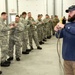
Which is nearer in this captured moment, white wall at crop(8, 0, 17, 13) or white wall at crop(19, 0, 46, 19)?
white wall at crop(8, 0, 17, 13)

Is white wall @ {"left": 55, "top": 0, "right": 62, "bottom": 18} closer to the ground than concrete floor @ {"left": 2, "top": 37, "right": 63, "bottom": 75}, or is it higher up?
higher up

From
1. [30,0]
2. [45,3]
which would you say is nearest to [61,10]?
[45,3]

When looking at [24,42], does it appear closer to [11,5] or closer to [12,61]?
[12,61]

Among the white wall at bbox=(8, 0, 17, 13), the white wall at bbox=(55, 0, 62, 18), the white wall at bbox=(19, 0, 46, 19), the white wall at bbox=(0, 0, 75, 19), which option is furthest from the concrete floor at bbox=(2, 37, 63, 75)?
the white wall at bbox=(55, 0, 62, 18)

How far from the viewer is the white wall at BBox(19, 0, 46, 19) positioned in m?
12.6

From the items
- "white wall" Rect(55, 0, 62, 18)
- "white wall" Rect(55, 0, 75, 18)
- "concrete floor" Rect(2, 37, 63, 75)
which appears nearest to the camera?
"concrete floor" Rect(2, 37, 63, 75)

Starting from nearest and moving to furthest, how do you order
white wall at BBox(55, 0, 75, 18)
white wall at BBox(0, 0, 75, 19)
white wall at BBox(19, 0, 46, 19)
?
white wall at BBox(0, 0, 75, 19)
white wall at BBox(19, 0, 46, 19)
white wall at BBox(55, 0, 75, 18)

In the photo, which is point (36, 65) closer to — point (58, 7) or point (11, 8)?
point (11, 8)

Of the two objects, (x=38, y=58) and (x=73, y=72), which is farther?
(x=38, y=58)

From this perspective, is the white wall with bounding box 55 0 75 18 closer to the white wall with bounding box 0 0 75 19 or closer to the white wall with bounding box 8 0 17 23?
the white wall with bounding box 0 0 75 19

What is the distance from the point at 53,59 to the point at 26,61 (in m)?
0.88

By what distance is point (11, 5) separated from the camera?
10594 mm

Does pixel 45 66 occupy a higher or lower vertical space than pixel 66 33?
lower

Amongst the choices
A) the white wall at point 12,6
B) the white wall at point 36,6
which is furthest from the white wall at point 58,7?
the white wall at point 12,6
